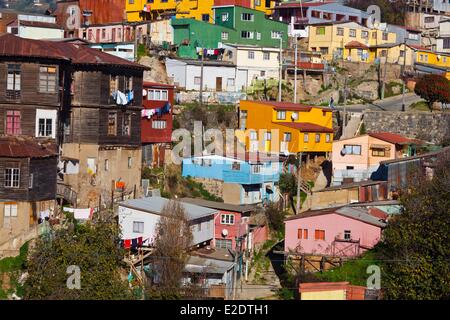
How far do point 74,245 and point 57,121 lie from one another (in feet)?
23.7

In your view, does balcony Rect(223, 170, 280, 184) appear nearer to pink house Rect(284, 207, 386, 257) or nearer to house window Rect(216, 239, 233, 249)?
house window Rect(216, 239, 233, 249)

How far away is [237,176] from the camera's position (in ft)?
146

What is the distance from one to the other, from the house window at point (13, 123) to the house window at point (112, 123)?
4095 millimetres

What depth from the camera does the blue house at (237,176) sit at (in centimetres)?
4444

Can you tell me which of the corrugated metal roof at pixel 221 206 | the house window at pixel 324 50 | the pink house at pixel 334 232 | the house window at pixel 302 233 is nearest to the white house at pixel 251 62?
the house window at pixel 324 50

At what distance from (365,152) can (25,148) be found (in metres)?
15.7

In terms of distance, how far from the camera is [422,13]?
73.9 meters

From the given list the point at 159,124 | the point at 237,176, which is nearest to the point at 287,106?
the point at 159,124

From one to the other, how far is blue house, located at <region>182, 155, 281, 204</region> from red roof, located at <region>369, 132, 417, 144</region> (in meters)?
5.10

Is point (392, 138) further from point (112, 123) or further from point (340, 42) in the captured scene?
point (340, 42)

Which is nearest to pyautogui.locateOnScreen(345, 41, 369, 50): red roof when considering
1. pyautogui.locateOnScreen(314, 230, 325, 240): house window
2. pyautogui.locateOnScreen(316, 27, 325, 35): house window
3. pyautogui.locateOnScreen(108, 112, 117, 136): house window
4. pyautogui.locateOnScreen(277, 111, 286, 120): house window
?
pyautogui.locateOnScreen(316, 27, 325, 35): house window

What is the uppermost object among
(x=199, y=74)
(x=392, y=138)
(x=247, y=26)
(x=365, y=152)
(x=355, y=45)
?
(x=247, y=26)

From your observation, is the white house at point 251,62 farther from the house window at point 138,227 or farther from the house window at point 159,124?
the house window at point 138,227
